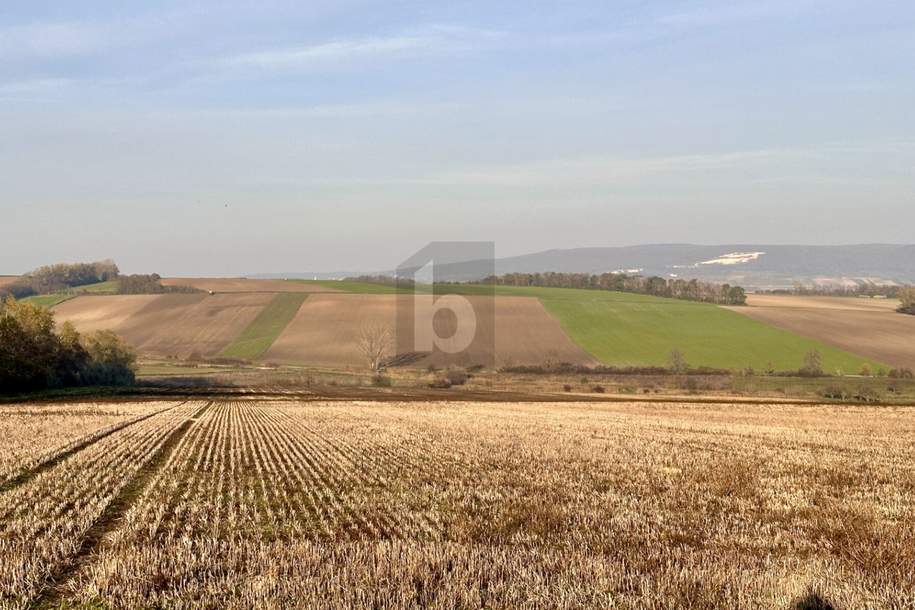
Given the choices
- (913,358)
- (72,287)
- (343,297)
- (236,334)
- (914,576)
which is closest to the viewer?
(914,576)

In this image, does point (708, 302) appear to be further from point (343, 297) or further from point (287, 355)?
point (287, 355)

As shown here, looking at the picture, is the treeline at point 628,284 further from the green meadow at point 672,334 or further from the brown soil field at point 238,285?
the brown soil field at point 238,285

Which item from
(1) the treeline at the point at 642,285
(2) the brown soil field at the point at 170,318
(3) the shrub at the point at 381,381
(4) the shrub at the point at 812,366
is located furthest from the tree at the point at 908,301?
(2) the brown soil field at the point at 170,318

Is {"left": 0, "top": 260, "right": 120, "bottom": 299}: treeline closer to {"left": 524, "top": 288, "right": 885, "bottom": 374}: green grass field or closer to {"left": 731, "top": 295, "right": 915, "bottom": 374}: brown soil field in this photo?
{"left": 524, "top": 288, "right": 885, "bottom": 374}: green grass field

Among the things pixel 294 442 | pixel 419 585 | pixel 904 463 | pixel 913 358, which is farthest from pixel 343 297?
Result: pixel 419 585

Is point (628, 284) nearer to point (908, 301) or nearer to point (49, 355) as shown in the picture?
point (908, 301)

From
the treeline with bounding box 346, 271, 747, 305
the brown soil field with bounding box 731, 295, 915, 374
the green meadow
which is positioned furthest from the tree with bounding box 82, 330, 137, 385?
the brown soil field with bounding box 731, 295, 915, 374

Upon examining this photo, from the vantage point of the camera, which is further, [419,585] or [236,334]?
[236,334]

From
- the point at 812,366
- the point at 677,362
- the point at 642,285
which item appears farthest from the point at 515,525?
the point at 642,285
